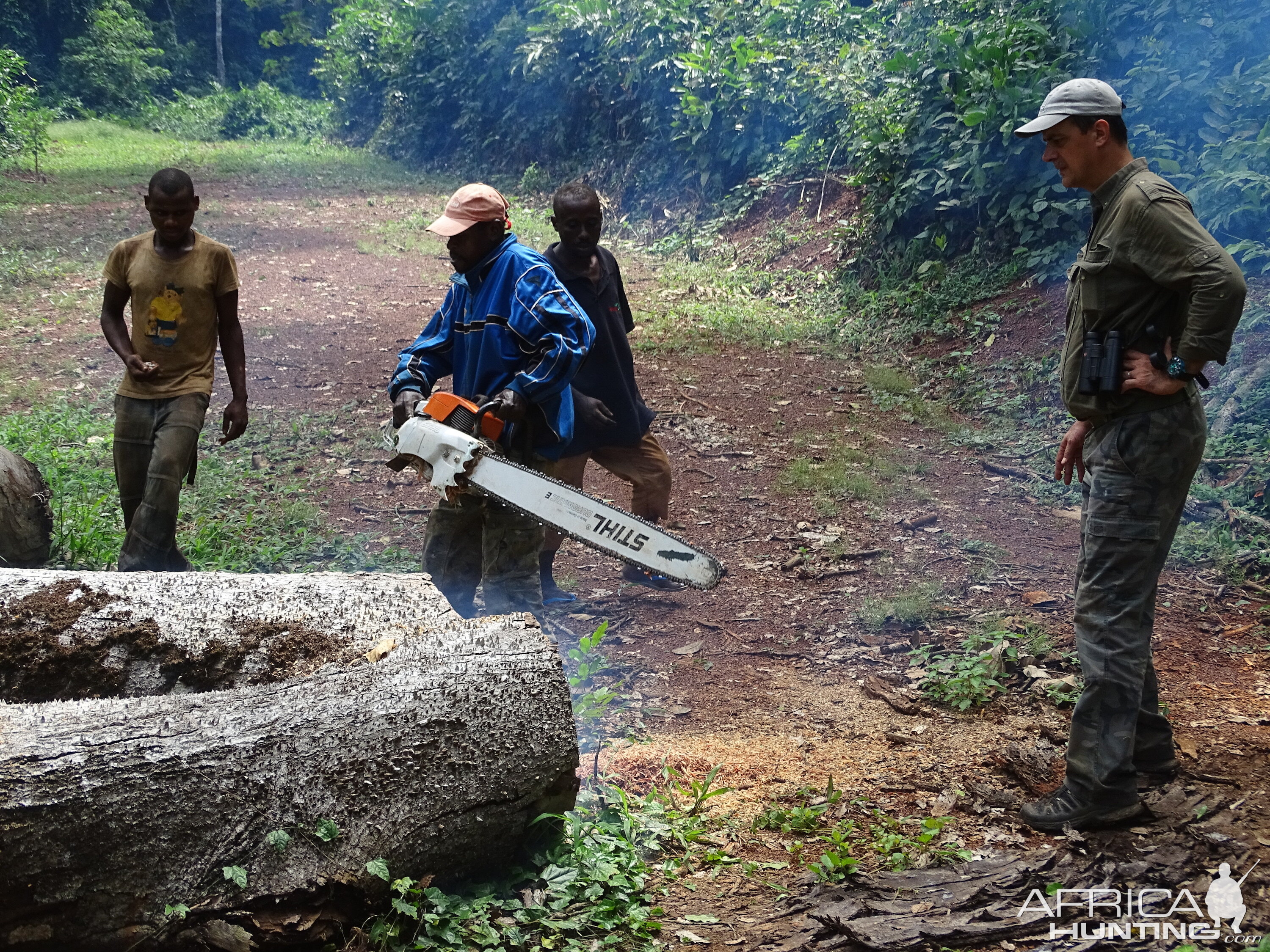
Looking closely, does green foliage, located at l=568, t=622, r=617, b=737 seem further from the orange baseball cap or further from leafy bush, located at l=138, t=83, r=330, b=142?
leafy bush, located at l=138, t=83, r=330, b=142

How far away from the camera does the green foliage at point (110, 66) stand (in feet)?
78.3

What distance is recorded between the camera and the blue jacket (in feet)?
11.6

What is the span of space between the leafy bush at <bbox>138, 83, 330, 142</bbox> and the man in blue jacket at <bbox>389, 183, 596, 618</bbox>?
814 inches

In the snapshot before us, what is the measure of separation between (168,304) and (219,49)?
2870 cm

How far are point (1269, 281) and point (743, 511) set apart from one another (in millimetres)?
3940

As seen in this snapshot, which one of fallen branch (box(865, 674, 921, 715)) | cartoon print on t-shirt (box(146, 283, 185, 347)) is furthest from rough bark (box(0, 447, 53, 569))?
fallen branch (box(865, 674, 921, 715))

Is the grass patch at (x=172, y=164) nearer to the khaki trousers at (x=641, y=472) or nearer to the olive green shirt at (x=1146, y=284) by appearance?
the khaki trousers at (x=641, y=472)

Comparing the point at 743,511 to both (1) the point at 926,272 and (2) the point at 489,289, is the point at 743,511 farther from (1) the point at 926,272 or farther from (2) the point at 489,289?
(1) the point at 926,272

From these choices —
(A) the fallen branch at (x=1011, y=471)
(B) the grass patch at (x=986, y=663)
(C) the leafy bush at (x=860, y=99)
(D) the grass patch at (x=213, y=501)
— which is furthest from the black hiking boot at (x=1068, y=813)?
(C) the leafy bush at (x=860, y=99)

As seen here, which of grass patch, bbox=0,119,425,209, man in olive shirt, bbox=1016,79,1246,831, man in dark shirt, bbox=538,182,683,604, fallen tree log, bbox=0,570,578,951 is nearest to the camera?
fallen tree log, bbox=0,570,578,951

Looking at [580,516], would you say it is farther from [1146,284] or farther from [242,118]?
[242,118]

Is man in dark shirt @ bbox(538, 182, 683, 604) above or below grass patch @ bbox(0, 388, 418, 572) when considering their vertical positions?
above

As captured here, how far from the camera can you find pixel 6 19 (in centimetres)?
2423

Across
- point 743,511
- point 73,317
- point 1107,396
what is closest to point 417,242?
point 73,317
